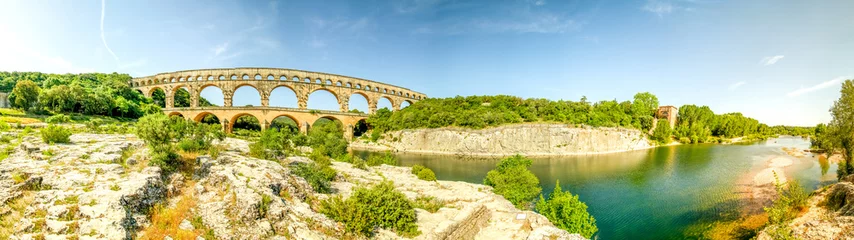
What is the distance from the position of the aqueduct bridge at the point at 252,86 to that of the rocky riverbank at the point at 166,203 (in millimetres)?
31140

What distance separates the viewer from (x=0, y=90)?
38844mm

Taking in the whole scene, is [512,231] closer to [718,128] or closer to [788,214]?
[788,214]

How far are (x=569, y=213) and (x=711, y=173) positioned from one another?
88.6 ft

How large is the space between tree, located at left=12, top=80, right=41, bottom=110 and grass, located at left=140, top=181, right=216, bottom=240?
31.8 meters

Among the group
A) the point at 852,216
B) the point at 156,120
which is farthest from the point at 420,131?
the point at 852,216

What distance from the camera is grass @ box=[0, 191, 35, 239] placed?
700 cm

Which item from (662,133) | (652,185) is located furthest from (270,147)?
(662,133)

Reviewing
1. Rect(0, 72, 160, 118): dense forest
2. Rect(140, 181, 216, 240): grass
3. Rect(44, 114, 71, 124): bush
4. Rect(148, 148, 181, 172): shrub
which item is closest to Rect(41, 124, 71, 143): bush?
Rect(148, 148, 181, 172): shrub

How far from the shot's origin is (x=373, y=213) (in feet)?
34.2

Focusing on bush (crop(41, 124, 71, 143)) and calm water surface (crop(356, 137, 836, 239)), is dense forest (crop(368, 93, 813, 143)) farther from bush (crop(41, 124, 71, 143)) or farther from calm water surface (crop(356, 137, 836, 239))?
bush (crop(41, 124, 71, 143))

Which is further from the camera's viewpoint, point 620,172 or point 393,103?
point 393,103

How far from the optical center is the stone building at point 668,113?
72.5 metres

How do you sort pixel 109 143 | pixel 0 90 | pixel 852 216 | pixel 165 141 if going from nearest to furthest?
pixel 852 216, pixel 165 141, pixel 109 143, pixel 0 90

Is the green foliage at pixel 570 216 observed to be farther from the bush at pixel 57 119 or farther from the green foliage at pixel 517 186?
the bush at pixel 57 119
